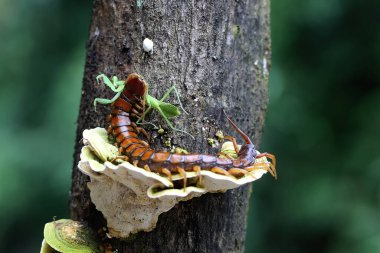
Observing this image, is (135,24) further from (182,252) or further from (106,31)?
(182,252)

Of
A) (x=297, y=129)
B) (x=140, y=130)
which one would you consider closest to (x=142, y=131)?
(x=140, y=130)

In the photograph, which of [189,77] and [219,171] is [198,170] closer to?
[219,171]

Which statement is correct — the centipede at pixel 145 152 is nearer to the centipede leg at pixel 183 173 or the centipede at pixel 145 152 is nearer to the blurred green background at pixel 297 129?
the centipede leg at pixel 183 173

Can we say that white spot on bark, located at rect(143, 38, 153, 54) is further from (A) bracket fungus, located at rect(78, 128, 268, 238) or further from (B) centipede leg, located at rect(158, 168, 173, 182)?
(B) centipede leg, located at rect(158, 168, 173, 182)

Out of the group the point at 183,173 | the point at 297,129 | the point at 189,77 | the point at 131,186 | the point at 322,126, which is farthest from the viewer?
the point at 322,126

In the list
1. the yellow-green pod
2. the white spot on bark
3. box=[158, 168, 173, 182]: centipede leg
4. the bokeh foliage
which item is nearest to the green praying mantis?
the white spot on bark

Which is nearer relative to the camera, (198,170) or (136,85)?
(198,170)

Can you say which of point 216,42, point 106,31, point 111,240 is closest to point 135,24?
point 106,31
